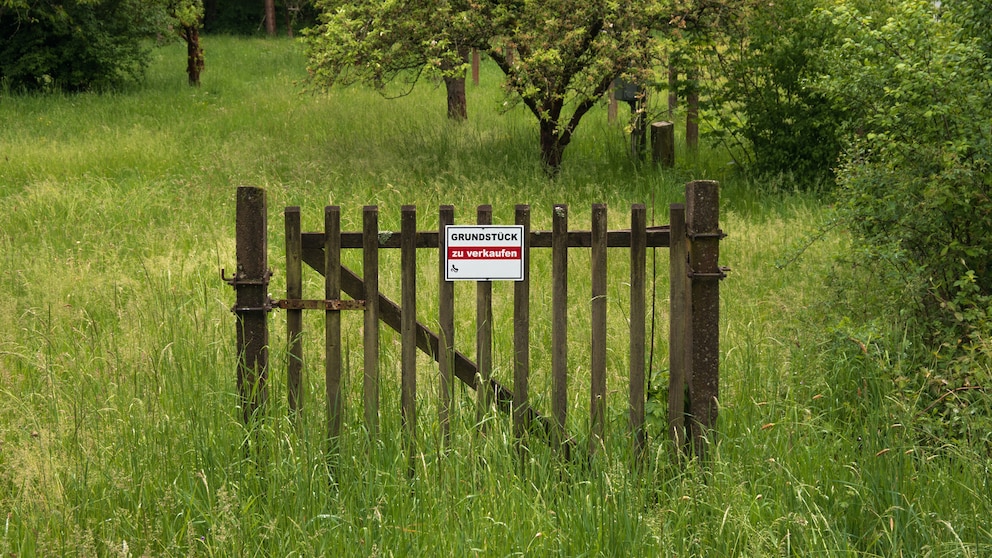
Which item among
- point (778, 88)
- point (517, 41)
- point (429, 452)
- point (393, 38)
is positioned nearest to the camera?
point (429, 452)

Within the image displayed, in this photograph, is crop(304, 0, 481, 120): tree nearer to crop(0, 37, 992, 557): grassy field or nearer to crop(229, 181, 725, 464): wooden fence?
crop(0, 37, 992, 557): grassy field

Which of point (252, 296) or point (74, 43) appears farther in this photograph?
point (74, 43)

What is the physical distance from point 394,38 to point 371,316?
29.7 feet

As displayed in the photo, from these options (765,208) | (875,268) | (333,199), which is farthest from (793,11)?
(875,268)

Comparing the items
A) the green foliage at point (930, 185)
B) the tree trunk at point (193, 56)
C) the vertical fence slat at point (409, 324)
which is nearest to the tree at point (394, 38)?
the green foliage at point (930, 185)

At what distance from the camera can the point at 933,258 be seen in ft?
18.6

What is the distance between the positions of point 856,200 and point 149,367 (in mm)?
4257

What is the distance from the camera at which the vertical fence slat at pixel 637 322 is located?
4.32 m

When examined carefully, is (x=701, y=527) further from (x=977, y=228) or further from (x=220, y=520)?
(x=977, y=228)

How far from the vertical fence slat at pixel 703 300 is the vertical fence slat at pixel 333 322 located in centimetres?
157

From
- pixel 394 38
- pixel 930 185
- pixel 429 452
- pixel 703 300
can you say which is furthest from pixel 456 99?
pixel 429 452

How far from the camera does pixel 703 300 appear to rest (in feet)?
14.5

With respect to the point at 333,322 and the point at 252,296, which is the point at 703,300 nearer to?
the point at 333,322

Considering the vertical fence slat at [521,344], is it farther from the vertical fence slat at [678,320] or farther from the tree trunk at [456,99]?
the tree trunk at [456,99]
